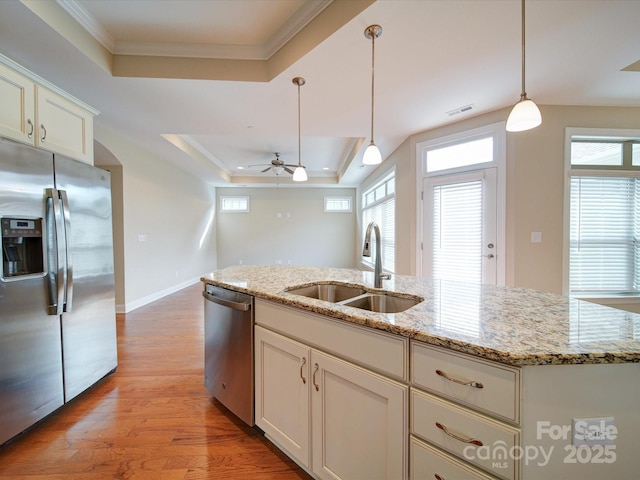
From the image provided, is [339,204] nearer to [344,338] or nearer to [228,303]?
[228,303]

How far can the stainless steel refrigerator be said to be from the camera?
141cm

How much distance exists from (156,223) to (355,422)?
4.98 meters

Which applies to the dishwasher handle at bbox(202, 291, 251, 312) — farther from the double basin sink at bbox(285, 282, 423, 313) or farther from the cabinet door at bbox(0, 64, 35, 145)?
the cabinet door at bbox(0, 64, 35, 145)

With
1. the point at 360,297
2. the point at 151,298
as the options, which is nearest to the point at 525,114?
the point at 360,297

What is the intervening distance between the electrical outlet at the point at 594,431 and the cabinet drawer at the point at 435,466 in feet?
0.91

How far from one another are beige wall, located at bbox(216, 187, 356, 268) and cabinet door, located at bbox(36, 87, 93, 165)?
5923 millimetres

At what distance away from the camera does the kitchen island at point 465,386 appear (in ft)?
2.31

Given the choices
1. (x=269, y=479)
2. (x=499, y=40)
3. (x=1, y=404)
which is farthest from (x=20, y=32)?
(x=499, y=40)

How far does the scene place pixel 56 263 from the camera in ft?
5.36

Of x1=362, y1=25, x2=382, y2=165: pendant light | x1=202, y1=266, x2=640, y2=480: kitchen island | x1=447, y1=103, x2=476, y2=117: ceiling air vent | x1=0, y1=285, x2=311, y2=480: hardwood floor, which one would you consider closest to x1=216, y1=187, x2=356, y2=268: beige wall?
x1=447, y1=103, x2=476, y2=117: ceiling air vent

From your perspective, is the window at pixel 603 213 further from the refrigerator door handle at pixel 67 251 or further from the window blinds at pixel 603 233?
the refrigerator door handle at pixel 67 251

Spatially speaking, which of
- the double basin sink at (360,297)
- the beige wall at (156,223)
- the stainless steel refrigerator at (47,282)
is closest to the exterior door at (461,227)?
the double basin sink at (360,297)

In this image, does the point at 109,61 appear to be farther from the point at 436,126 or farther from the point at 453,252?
the point at 453,252

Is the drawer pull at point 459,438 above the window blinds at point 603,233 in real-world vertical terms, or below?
below
